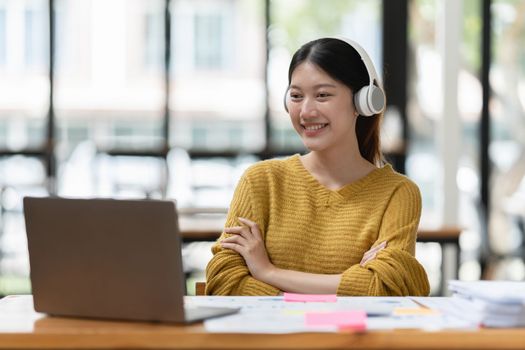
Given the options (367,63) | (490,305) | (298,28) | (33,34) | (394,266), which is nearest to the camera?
(490,305)

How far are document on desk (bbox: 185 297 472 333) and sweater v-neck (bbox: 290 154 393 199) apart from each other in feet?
1.73

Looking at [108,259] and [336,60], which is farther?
[336,60]

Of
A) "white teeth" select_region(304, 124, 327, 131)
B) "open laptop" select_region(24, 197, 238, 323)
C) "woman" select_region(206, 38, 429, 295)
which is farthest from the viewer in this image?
"white teeth" select_region(304, 124, 327, 131)

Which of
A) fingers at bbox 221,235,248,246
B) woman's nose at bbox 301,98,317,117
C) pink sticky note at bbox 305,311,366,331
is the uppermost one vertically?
woman's nose at bbox 301,98,317,117

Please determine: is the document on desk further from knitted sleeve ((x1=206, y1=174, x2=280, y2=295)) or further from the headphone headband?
the headphone headband

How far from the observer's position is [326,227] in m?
2.63

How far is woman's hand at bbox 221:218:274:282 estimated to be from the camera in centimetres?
251


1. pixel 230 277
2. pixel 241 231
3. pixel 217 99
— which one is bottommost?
pixel 230 277

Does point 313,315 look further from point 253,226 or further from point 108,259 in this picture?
point 253,226

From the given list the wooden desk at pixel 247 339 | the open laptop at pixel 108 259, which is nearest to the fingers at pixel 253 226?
the open laptop at pixel 108 259

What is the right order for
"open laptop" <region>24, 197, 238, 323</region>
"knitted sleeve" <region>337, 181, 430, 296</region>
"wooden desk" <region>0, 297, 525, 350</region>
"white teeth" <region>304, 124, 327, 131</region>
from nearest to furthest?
"wooden desk" <region>0, 297, 525, 350</region>, "open laptop" <region>24, 197, 238, 323</region>, "knitted sleeve" <region>337, 181, 430, 296</region>, "white teeth" <region>304, 124, 327, 131</region>

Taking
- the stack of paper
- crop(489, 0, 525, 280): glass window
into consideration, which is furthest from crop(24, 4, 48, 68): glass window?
the stack of paper

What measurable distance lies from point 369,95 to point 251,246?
0.49m

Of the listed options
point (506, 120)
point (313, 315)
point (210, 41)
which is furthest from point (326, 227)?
point (210, 41)
